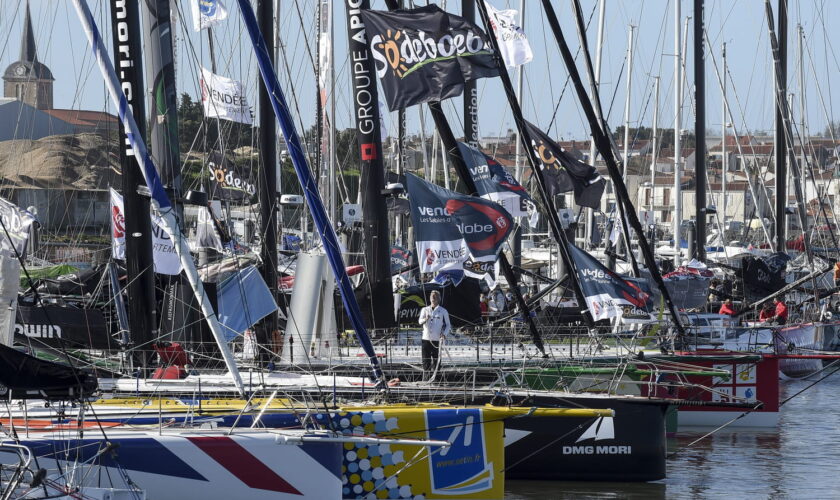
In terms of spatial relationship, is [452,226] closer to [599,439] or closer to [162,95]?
[599,439]

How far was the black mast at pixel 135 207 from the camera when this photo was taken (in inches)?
623

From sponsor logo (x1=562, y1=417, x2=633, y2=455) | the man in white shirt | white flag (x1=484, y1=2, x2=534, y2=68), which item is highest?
white flag (x1=484, y1=2, x2=534, y2=68)

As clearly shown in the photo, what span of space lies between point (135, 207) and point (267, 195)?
448 centimetres

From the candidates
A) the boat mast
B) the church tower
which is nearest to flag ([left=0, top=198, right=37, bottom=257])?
the boat mast

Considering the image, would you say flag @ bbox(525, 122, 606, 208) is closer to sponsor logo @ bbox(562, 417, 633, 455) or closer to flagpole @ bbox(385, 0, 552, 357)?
flagpole @ bbox(385, 0, 552, 357)

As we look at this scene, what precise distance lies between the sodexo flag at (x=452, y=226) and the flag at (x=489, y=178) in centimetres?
107

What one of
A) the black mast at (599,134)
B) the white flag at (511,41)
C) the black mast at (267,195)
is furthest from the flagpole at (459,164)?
the white flag at (511,41)

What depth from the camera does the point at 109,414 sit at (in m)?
13.3

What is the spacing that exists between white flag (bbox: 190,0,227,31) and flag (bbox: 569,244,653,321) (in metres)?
9.77

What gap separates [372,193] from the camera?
19.1 meters

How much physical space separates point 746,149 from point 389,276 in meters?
104

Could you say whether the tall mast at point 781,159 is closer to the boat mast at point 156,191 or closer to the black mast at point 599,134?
the black mast at point 599,134

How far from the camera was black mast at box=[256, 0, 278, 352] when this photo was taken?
19344 mm

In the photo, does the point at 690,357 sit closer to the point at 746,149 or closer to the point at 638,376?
the point at 638,376
